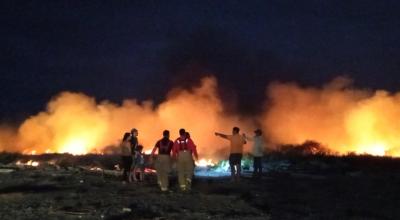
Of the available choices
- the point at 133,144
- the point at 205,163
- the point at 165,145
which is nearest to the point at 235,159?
the point at 133,144

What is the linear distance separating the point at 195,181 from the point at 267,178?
3.33 m

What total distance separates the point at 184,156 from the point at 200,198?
2741 mm

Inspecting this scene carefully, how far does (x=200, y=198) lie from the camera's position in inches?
703

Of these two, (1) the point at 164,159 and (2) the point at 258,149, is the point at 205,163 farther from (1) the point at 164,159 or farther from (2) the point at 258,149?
(1) the point at 164,159

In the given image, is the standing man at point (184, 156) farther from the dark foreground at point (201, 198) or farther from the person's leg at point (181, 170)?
the dark foreground at point (201, 198)

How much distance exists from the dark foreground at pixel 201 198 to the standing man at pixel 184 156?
52 cm

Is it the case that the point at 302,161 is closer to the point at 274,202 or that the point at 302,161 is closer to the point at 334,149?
the point at 334,149

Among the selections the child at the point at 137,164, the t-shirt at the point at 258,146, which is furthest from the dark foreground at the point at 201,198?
the t-shirt at the point at 258,146

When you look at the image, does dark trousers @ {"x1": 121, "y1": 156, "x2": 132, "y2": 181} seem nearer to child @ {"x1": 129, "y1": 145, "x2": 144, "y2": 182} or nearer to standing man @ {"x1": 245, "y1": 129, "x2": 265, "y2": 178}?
child @ {"x1": 129, "y1": 145, "x2": 144, "y2": 182}

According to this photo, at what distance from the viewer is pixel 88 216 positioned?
13758mm

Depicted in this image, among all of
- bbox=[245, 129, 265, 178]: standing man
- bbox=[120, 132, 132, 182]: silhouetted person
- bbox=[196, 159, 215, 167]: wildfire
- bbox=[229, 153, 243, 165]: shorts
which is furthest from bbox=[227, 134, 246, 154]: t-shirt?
bbox=[196, 159, 215, 167]: wildfire

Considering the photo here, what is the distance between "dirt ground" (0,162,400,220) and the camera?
47.7 ft

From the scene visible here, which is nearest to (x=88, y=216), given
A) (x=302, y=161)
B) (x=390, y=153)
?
(x=302, y=161)

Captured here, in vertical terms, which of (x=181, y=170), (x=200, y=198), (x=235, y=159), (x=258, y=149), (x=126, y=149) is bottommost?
(x=200, y=198)
